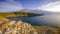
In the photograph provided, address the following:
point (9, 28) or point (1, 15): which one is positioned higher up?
point (1, 15)

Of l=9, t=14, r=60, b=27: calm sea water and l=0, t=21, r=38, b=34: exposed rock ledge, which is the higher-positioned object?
l=9, t=14, r=60, b=27: calm sea water

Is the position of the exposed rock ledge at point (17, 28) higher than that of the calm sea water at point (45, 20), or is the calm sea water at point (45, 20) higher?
the calm sea water at point (45, 20)

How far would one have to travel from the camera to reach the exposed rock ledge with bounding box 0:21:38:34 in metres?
1.67

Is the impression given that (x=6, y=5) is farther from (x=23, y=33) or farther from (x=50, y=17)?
(x=50, y=17)

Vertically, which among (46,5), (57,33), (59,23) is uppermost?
(46,5)

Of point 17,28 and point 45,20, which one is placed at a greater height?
point 45,20

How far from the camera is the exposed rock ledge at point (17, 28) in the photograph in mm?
1665

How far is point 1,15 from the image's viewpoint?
1.70 metres

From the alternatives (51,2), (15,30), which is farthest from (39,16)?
(15,30)

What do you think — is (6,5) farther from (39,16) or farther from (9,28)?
(39,16)

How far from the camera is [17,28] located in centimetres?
168

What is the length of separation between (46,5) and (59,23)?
0.31m

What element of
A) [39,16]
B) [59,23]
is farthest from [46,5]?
[59,23]

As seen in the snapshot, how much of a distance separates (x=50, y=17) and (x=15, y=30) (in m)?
0.52
